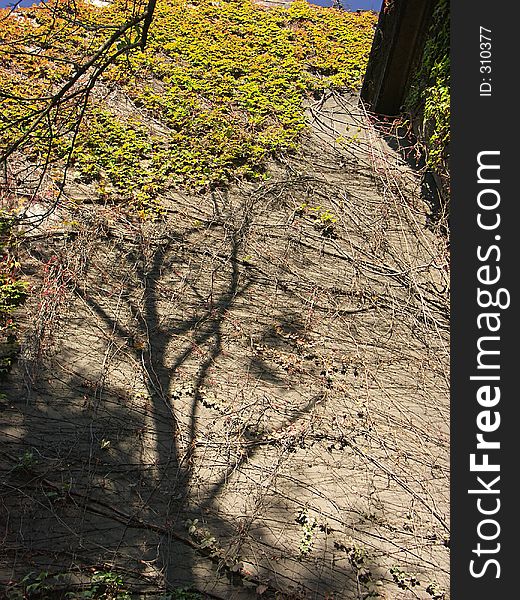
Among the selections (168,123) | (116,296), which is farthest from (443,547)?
(168,123)

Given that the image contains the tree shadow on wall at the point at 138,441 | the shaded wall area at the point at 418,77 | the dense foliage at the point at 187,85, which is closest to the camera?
the tree shadow on wall at the point at 138,441

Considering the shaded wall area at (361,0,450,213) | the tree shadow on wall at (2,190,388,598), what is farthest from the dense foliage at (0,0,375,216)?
the tree shadow on wall at (2,190,388,598)

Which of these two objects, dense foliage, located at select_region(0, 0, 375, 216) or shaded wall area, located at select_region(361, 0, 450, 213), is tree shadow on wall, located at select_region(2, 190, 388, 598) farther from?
shaded wall area, located at select_region(361, 0, 450, 213)

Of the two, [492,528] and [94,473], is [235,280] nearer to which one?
[94,473]

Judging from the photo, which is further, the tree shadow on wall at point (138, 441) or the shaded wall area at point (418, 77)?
the shaded wall area at point (418, 77)

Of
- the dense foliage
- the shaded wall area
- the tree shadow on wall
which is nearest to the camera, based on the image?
the tree shadow on wall

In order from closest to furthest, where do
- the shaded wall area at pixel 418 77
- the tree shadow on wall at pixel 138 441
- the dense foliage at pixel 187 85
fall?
the tree shadow on wall at pixel 138 441 → the shaded wall area at pixel 418 77 → the dense foliage at pixel 187 85

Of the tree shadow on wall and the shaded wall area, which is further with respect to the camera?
the shaded wall area

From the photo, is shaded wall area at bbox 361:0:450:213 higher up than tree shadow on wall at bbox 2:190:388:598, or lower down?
higher up

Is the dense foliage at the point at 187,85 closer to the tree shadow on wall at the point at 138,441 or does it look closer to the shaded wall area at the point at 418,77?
the shaded wall area at the point at 418,77

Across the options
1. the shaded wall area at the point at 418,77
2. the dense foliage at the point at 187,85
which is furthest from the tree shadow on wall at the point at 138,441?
the shaded wall area at the point at 418,77

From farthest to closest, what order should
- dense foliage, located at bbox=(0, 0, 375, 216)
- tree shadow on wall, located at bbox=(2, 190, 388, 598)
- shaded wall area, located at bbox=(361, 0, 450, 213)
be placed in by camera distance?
dense foliage, located at bbox=(0, 0, 375, 216)
shaded wall area, located at bbox=(361, 0, 450, 213)
tree shadow on wall, located at bbox=(2, 190, 388, 598)

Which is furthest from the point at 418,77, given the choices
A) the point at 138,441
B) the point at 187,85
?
the point at 138,441

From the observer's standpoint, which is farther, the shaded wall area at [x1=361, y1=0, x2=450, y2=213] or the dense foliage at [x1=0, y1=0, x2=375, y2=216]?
the dense foliage at [x1=0, y1=0, x2=375, y2=216]
